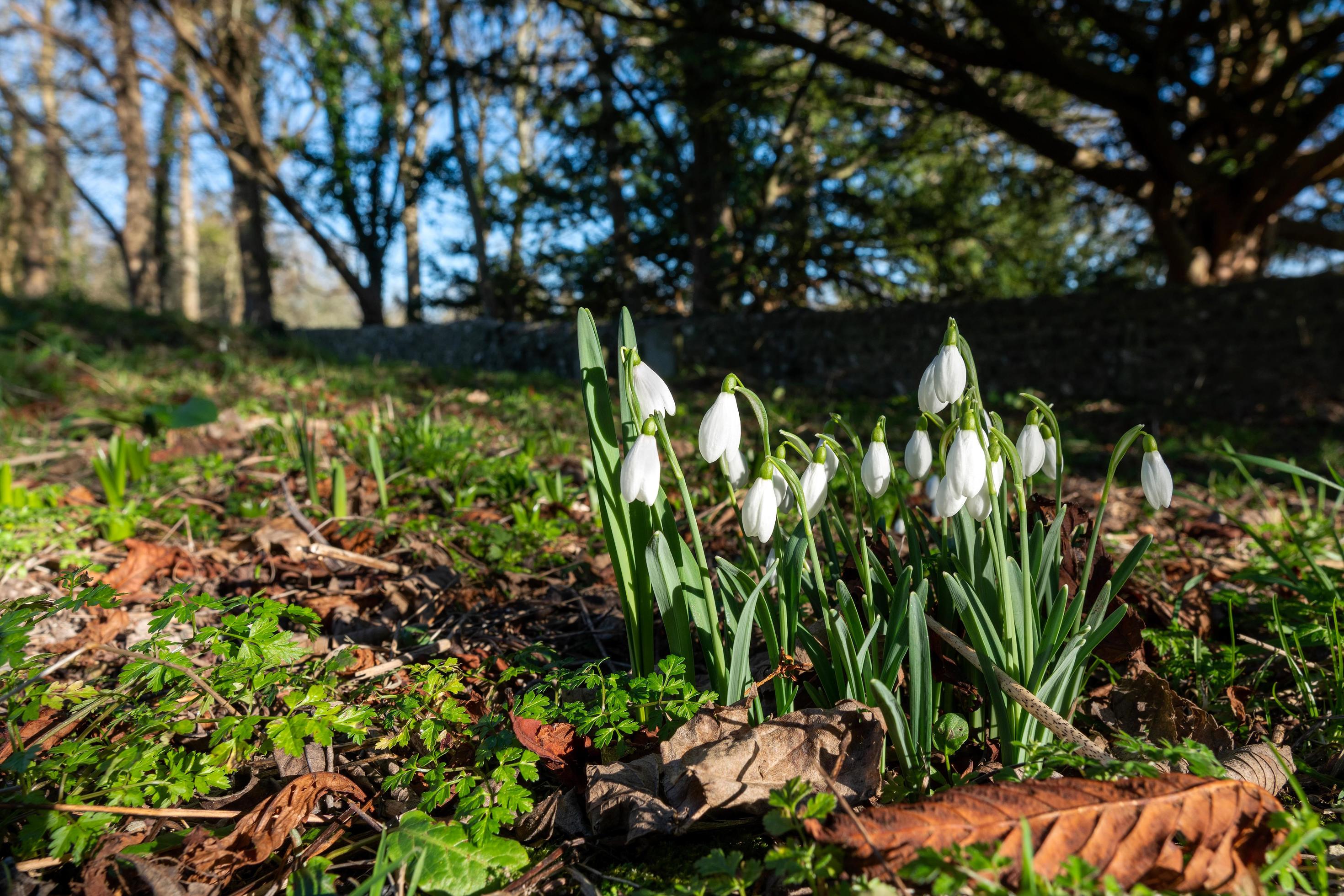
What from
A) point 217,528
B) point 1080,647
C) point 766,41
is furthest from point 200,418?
point 766,41

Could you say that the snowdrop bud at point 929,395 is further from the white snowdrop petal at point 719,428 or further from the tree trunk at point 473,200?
the tree trunk at point 473,200

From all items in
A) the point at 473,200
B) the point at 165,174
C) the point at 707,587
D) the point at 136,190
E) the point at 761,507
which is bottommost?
the point at 707,587

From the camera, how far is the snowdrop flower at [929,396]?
122 cm

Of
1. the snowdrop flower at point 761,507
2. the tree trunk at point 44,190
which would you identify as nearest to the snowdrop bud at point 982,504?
the snowdrop flower at point 761,507

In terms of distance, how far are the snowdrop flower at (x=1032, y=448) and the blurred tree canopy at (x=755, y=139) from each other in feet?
16.9

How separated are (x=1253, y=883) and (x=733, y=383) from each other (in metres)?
0.95

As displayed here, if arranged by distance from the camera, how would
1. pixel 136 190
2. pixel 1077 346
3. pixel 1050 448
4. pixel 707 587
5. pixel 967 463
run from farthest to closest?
pixel 136 190
pixel 1077 346
pixel 1050 448
pixel 707 587
pixel 967 463

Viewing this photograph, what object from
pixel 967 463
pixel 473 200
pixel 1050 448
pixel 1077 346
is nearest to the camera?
pixel 967 463

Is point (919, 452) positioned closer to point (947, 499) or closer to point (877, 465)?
point (877, 465)

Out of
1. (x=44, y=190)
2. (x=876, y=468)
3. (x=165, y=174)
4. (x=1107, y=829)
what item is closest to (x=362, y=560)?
(x=876, y=468)

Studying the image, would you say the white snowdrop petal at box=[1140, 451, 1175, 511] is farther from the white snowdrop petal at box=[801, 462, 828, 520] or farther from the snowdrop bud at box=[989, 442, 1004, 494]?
the white snowdrop petal at box=[801, 462, 828, 520]

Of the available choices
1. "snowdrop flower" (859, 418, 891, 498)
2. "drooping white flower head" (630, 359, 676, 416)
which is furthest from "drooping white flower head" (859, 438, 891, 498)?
"drooping white flower head" (630, 359, 676, 416)

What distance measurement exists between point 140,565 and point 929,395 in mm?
2429

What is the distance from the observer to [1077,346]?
736 cm
